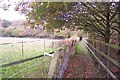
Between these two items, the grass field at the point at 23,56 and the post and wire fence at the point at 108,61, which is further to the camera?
the post and wire fence at the point at 108,61

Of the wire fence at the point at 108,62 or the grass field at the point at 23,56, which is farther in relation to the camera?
the wire fence at the point at 108,62

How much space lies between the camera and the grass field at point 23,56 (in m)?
2.10

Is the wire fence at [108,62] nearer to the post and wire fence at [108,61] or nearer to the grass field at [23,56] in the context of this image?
the post and wire fence at [108,61]

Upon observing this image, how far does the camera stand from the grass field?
6.88 ft

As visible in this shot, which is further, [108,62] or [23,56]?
[23,56]

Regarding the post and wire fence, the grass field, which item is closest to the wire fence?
the post and wire fence

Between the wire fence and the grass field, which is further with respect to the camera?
the wire fence

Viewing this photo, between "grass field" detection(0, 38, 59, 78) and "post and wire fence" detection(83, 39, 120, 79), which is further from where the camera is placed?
"post and wire fence" detection(83, 39, 120, 79)

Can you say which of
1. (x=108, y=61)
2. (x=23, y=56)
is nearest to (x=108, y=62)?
(x=108, y=61)

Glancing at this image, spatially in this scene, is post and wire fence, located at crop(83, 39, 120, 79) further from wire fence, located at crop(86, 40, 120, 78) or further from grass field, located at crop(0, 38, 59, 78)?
grass field, located at crop(0, 38, 59, 78)

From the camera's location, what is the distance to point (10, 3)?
4.10m

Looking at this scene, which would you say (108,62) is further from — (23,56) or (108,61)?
(23,56)

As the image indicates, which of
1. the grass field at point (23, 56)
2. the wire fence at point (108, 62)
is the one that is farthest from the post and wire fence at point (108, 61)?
the grass field at point (23, 56)

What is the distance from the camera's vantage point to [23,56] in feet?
10.3
